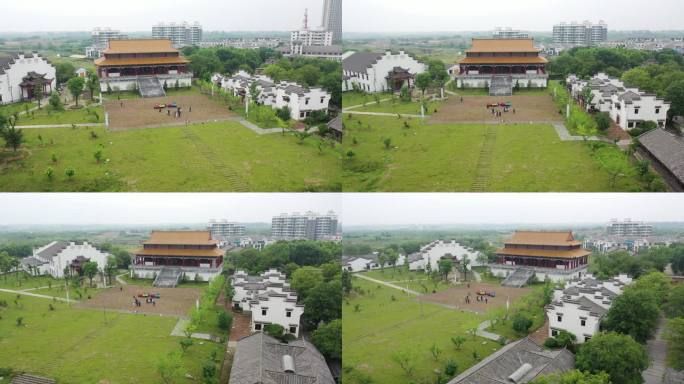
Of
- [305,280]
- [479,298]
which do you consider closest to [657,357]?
[479,298]

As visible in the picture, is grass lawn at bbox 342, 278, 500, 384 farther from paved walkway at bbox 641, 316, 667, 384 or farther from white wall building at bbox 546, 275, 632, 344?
paved walkway at bbox 641, 316, 667, 384

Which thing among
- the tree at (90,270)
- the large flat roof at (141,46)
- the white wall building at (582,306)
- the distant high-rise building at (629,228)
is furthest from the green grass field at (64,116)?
the distant high-rise building at (629,228)

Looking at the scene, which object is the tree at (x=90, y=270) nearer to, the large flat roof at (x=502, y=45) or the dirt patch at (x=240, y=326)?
the dirt patch at (x=240, y=326)

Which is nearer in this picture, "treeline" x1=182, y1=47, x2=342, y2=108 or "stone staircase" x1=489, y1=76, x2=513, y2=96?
"stone staircase" x1=489, y1=76, x2=513, y2=96

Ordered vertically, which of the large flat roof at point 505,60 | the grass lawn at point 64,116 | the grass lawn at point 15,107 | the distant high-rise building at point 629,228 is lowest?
the distant high-rise building at point 629,228

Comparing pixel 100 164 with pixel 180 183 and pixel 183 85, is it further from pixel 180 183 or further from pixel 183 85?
pixel 183 85

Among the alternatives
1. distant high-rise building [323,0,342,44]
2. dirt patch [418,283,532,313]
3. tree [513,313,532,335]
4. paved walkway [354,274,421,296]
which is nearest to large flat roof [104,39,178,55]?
distant high-rise building [323,0,342,44]

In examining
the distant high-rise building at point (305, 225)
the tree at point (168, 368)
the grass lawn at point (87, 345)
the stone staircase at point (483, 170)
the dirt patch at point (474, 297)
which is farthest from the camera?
the dirt patch at point (474, 297)
